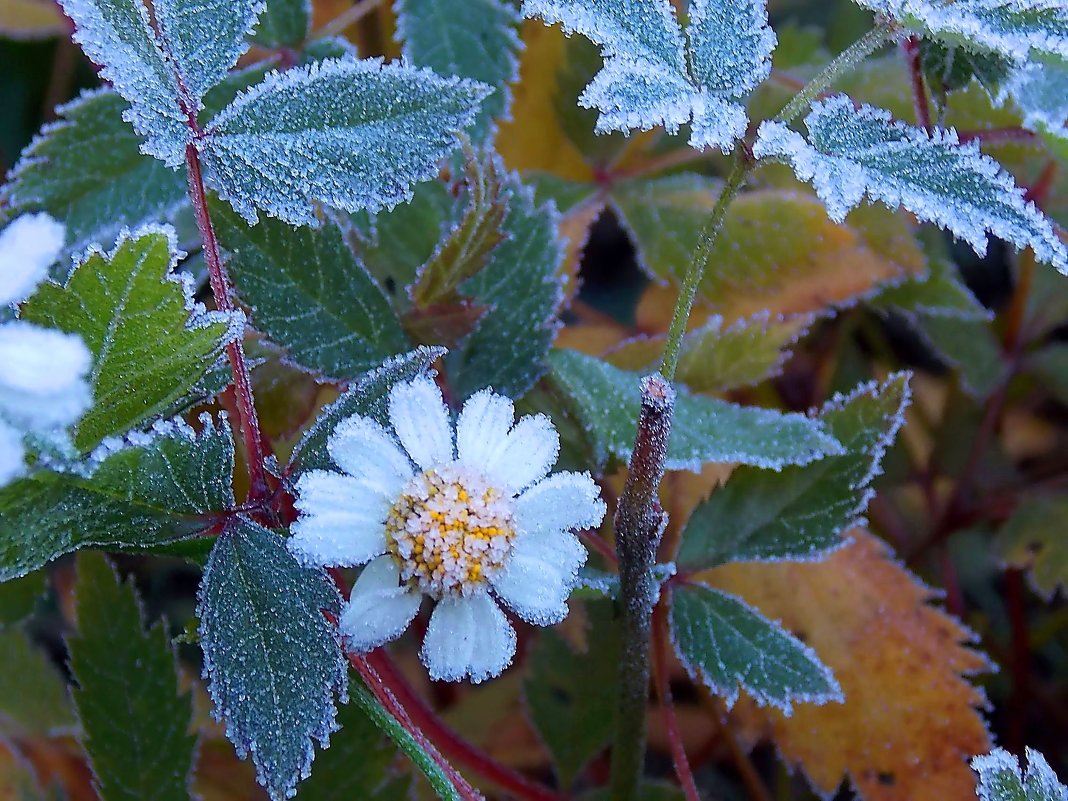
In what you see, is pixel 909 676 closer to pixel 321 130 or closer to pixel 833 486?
pixel 833 486

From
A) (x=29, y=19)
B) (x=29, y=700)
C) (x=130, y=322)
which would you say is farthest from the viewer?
(x=29, y=19)

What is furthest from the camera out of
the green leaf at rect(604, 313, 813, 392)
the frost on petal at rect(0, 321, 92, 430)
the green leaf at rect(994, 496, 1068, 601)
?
the green leaf at rect(994, 496, 1068, 601)

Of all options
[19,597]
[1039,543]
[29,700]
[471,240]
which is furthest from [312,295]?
[1039,543]

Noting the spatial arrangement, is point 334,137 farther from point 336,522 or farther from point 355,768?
point 355,768

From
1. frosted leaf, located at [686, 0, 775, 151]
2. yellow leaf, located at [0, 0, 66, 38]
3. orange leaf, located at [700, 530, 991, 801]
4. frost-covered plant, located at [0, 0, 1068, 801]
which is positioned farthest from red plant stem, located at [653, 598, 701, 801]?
yellow leaf, located at [0, 0, 66, 38]

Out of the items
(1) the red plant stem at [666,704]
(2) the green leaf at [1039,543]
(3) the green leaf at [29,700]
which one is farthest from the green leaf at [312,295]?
(2) the green leaf at [1039,543]

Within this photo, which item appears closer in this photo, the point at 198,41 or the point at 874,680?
the point at 198,41

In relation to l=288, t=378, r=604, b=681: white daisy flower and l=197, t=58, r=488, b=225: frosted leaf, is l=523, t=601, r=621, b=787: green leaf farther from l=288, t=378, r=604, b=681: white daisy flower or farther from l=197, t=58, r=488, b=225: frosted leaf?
l=197, t=58, r=488, b=225: frosted leaf
